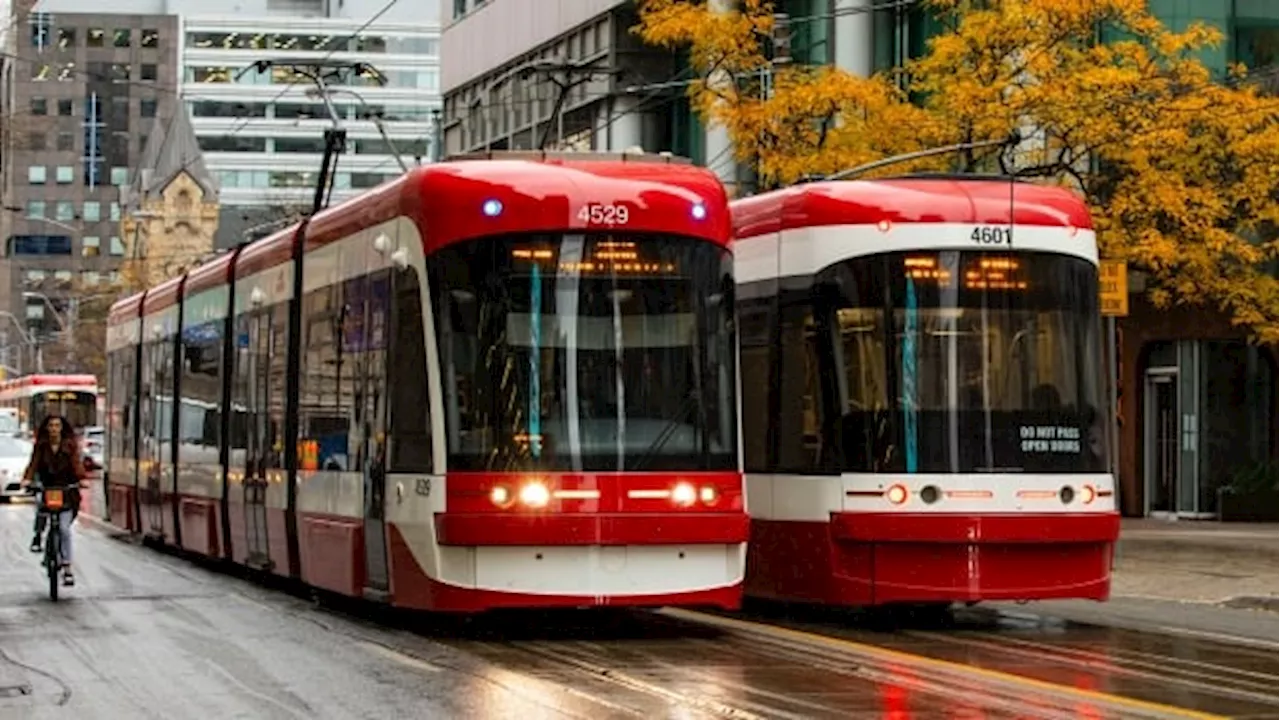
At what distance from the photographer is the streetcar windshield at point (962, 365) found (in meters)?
17.5

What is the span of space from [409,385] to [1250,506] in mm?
24943

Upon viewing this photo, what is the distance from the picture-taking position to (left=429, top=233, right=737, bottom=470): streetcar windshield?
16219 millimetres

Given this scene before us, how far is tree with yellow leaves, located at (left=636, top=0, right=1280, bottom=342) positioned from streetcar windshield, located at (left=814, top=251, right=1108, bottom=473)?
43.6 ft

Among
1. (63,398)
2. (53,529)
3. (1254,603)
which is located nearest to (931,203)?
(1254,603)

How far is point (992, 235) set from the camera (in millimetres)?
17812

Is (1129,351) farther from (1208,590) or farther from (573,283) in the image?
(573,283)

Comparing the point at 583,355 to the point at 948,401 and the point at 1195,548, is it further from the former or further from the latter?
the point at 1195,548

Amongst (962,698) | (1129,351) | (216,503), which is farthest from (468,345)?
(1129,351)

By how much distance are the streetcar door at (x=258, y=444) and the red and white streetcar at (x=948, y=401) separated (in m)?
6.02

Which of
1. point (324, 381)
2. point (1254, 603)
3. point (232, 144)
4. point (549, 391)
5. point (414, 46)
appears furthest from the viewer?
point (414, 46)

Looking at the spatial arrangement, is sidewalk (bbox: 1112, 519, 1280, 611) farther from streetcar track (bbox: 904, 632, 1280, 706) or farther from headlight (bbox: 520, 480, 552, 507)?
headlight (bbox: 520, 480, 552, 507)

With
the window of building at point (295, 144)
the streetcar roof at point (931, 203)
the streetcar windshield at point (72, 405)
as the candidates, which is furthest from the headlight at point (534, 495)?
the window of building at point (295, 144)

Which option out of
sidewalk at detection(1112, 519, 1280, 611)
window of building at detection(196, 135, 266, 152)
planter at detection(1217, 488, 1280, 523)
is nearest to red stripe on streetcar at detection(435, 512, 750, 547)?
sidewalk at detection(1112, 519, 1280, 611)

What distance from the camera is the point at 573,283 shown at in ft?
54.0
